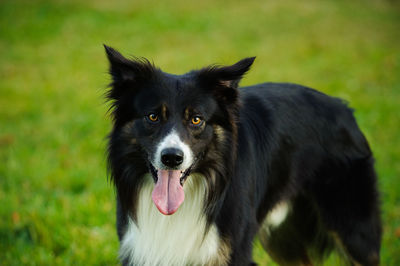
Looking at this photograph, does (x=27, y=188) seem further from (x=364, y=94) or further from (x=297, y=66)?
(x=297, y=66)

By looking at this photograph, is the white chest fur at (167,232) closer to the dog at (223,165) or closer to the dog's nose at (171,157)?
the dog at (223,165)

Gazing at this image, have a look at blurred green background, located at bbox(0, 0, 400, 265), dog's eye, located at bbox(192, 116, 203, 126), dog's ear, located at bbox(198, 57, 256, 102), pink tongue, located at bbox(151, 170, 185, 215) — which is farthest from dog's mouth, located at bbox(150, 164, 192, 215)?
blurred green background, located at bbox(0, 0, 400, 265)

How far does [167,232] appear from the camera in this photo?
3.20 metres

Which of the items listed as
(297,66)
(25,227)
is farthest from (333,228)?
(297,66)

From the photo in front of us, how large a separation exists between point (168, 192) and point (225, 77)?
911 millimetres

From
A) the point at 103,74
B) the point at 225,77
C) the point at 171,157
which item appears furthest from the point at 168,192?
the point at 103,74

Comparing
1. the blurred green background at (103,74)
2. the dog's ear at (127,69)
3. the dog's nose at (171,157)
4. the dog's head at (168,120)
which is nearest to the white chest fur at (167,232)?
the dog's head at (168,120)

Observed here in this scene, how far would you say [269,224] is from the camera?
152 inches

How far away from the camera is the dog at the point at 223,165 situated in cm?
298

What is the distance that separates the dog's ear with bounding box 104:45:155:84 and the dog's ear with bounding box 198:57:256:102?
397 millimetres

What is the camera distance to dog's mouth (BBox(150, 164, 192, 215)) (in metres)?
2.85

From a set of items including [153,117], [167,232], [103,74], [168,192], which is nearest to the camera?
[168,192]

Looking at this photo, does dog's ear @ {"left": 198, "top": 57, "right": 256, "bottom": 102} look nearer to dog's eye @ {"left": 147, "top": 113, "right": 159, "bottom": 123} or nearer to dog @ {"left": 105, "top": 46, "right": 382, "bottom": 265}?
dog @ {"left": 105, "top": 46, "right": 382, "bottom": 265}

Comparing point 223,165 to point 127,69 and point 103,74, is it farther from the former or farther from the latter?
point 103,74
